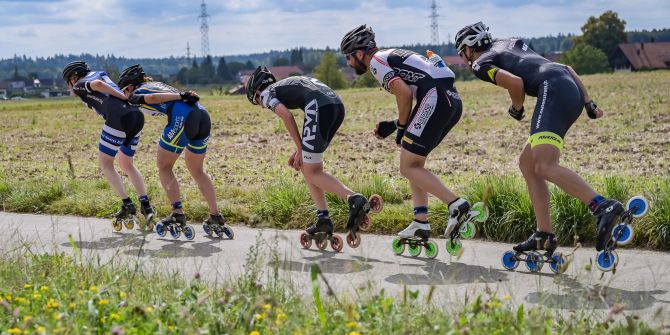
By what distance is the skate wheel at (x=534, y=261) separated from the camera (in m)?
7.40

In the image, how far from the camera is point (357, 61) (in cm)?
863

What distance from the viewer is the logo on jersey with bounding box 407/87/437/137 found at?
813 cm

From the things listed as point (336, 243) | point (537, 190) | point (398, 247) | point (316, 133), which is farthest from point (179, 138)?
point (537, 190)

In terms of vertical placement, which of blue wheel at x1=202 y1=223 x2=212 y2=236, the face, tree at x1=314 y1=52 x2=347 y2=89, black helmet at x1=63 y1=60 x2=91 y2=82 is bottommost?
tree at x1=314 y1=52 x2=347 y2=89

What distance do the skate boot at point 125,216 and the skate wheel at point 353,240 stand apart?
325cm

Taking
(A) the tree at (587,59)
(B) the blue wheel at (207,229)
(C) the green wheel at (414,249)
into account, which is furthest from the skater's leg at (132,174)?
(A) the tree at (587,59)

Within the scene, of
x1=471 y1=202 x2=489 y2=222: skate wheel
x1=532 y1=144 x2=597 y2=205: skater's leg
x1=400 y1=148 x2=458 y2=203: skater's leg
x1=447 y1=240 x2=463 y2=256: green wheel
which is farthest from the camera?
x1=400 y1=148 x2=458 y2=203: skater's leg

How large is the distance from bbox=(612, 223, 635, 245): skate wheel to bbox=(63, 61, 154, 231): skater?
5.93m

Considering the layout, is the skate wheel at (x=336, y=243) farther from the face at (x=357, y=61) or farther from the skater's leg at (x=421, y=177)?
the face at (x=357, y=61)

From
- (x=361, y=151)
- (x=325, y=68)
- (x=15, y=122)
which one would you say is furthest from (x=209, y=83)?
(x=361, y=151)

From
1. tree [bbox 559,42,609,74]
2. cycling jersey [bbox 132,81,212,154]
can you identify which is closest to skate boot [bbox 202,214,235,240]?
cycling jersey [bbox 132,81,212,154]

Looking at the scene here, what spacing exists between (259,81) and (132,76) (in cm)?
202

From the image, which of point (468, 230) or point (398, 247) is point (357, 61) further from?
point (468, 230)

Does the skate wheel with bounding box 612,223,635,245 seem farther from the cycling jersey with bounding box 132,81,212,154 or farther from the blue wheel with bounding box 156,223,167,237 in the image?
the blue wheel with bounding box 156,223,167,237
